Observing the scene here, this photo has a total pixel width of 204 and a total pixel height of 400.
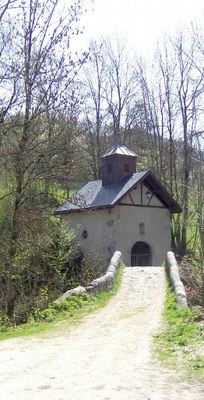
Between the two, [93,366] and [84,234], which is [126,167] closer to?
[84,234]

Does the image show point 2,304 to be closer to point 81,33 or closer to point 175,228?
point 81,33

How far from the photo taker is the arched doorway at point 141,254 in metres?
24.4

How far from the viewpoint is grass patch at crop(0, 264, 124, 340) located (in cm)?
953

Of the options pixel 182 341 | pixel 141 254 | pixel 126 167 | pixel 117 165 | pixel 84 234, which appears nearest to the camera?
pixel 182 341

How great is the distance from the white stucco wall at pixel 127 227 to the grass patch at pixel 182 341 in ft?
41.8

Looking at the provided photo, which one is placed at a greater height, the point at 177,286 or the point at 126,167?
the point at 126,167

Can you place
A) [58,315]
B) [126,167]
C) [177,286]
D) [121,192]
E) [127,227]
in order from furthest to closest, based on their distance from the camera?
→ [126,167] → [127,227] → [121,192] → [177,286] → [58,315]

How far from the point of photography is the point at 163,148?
1314 inches

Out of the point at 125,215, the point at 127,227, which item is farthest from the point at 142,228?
the point at 125,215

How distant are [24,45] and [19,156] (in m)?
2.71

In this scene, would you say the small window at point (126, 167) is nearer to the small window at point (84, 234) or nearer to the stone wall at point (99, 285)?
the small window at point (84, 234)

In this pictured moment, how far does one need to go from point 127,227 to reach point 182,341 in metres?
16.2

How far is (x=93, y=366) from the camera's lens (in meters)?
6.37

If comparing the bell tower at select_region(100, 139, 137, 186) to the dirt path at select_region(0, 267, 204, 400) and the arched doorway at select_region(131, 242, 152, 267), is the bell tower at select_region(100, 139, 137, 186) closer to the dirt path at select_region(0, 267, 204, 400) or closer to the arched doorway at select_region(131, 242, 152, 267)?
the arched doorway at select_region(131, 242, 152, 267)
